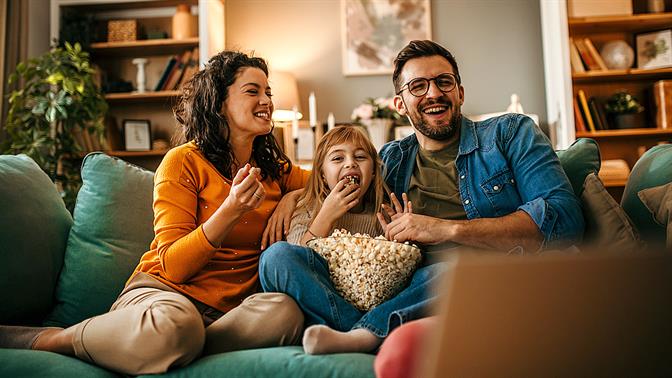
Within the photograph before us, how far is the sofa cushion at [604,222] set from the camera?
1468 millimetres

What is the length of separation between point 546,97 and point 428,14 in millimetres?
1020

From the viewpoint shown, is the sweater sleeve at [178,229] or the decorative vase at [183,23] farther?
the decorative vase at [183,23]

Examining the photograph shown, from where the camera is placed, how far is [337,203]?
169cm

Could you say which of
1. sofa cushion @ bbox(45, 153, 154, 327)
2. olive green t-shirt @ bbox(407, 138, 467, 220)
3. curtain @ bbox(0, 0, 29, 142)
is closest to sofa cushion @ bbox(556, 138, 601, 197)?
olive green t-shirt @ bbox(407, 138, 467, 220)

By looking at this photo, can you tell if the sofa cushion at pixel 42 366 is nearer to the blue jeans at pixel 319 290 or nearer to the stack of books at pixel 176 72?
the blue jeans at pixel 319 290

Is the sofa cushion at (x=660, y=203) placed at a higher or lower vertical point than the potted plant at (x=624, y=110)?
lower

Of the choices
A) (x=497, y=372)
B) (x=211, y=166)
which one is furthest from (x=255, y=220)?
(x=497, y=372)

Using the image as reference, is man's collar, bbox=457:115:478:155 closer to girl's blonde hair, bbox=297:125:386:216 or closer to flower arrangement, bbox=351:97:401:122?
girl's blonde hair, bbox=297:125:386:216

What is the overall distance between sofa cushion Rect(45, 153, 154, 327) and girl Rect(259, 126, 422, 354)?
1.64ft

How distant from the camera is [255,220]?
69.0 inches

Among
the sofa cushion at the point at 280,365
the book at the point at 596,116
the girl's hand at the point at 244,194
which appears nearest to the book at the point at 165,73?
the book at the point at 596,116

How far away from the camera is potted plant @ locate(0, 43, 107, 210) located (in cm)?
354

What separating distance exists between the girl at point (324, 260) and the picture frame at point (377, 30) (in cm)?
252

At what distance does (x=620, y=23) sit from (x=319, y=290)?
133 inches
